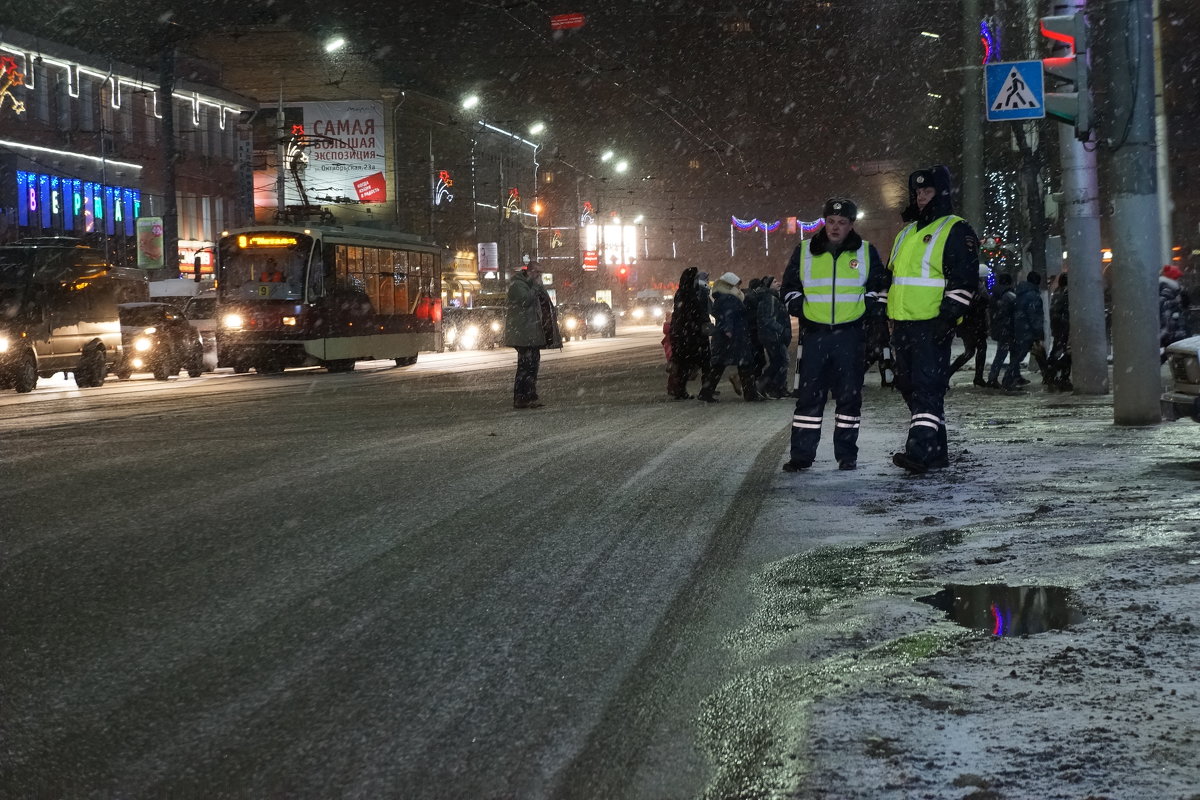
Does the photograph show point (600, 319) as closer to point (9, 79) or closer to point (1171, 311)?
point (9, 79)

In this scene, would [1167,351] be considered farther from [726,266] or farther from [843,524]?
[726,266]

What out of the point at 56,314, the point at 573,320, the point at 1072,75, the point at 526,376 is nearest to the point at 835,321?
the point at 1072,75

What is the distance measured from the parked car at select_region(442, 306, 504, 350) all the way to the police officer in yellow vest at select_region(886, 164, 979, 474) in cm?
3951

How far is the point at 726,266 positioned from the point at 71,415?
11456 cm

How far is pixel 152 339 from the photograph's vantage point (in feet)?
103

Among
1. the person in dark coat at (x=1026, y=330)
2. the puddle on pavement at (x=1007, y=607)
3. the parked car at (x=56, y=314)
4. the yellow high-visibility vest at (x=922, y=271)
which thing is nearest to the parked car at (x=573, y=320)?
the parked car at (x=56, y=314)

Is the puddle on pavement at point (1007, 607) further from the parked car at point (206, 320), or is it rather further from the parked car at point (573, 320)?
the parked car at point (573, 320)

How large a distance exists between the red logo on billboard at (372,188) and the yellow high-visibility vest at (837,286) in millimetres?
66121

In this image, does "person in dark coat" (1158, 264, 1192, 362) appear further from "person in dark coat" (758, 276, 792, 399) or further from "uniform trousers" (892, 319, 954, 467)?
"uniform trousers" (892, 319, 954, 467)

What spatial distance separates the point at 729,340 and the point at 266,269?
17778mm

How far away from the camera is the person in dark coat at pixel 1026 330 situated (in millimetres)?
19594

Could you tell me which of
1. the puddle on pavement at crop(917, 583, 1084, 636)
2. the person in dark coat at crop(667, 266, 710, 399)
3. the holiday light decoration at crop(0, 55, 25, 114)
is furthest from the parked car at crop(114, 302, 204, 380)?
the puddle on pavement at crop(917, 583, 1084, 636)

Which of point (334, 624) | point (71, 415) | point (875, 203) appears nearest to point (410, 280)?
point (71, 415)

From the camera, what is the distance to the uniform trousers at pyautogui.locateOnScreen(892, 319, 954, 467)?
9.81 meters
